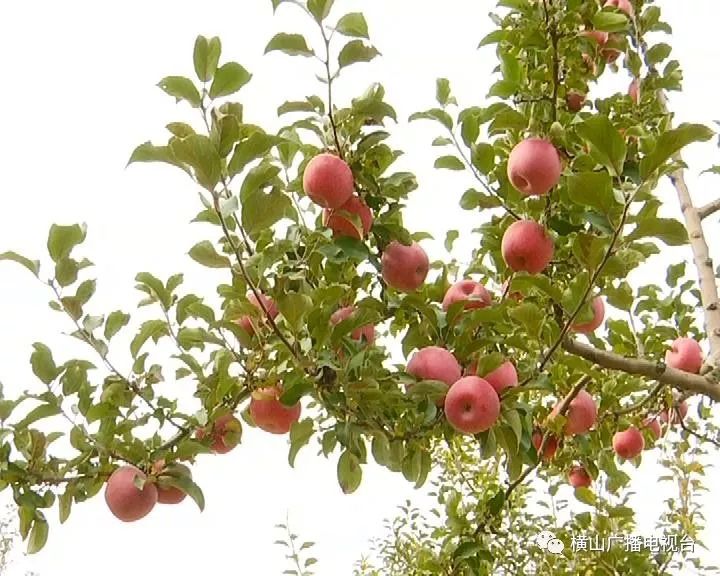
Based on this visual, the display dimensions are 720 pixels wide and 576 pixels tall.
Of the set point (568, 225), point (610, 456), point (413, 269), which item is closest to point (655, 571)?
point (610, 456)

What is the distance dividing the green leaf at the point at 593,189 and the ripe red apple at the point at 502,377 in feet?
1.56

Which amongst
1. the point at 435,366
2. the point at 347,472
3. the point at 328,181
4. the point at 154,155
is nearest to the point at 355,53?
the point at 328,181

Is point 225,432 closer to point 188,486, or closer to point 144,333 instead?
point 188,486

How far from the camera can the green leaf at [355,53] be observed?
1.83 metres

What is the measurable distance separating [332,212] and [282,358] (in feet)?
1.27

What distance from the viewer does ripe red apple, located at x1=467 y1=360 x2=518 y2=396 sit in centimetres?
191

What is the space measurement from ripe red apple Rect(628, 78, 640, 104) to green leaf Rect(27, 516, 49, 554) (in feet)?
Result: 7.46

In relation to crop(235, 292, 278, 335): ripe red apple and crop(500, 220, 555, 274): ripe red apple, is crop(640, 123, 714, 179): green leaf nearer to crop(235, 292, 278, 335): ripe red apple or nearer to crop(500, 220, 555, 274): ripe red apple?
crop(500, 220, 555, 274): ripe red apple

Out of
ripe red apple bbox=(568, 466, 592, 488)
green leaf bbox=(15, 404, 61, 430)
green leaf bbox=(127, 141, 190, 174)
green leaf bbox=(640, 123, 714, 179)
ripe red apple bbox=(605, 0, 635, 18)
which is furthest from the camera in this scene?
ripe red apple bbox=(568, 466, 592, 488)

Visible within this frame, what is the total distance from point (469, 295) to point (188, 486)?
86 cm

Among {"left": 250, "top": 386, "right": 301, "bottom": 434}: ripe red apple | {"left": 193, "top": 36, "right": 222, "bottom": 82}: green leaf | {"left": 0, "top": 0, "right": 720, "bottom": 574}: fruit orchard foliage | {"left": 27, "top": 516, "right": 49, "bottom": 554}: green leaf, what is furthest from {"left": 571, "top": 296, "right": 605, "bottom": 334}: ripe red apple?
{"left": 27, "top": 516, "right": 49, "bottom": 554}: green leaf

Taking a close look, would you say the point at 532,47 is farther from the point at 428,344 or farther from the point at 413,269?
the point at 428,344

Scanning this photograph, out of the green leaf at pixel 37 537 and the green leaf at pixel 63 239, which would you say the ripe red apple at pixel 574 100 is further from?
the green leaf at pixel 37 537

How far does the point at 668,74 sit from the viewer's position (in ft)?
9.41
